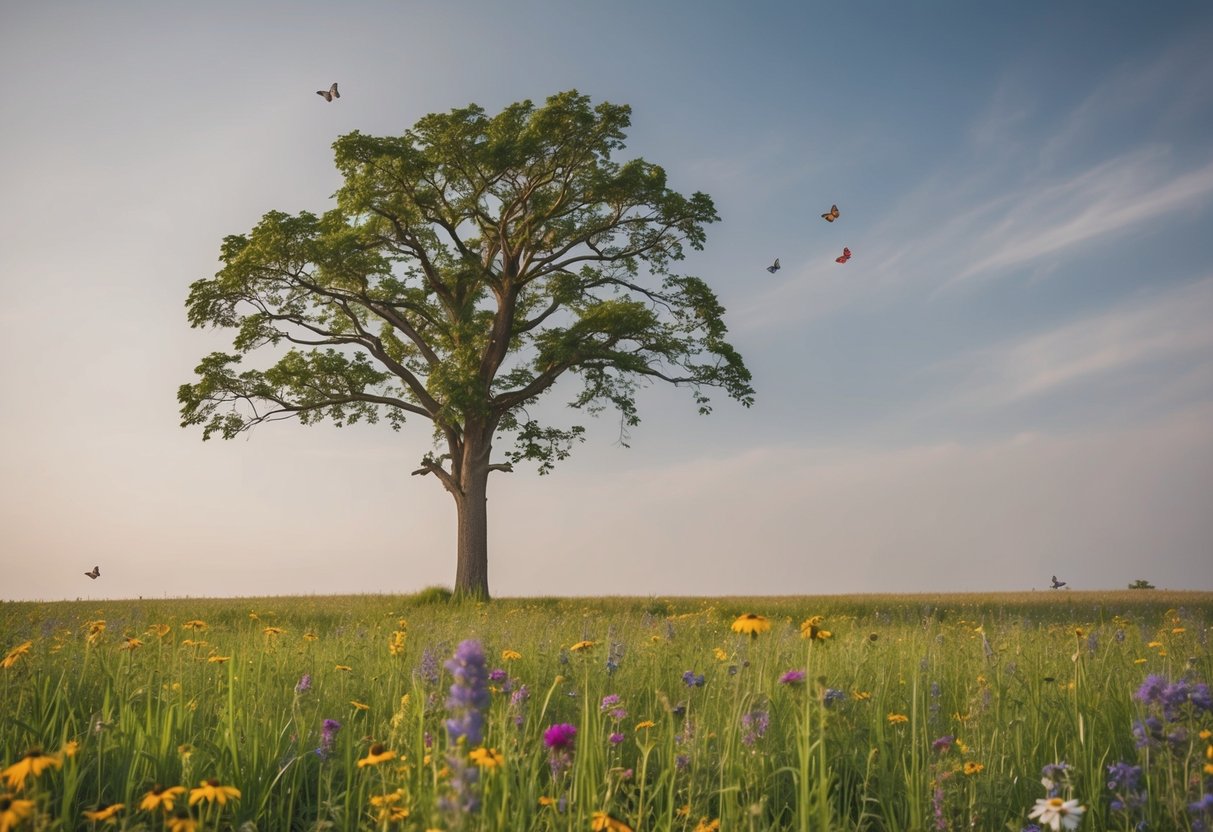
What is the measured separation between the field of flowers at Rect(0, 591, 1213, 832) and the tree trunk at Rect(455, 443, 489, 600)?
12.9 metres

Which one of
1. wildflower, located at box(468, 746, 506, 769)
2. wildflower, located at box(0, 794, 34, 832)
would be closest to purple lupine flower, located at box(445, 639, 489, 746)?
wildflower, located at box(468, 746, 506, 769)

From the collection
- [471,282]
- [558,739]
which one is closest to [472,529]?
[471,282]

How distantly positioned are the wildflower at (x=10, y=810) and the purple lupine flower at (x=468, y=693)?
95cm

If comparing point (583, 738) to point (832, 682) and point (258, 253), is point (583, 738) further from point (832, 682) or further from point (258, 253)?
point (258, 253)

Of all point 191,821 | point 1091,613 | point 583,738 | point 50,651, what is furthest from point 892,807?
point 1091,613

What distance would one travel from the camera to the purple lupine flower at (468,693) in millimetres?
1430

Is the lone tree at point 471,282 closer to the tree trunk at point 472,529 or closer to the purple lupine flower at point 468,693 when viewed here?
the tree trunk at point 472,529

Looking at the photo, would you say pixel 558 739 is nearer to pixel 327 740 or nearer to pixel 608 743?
pixel 327 740

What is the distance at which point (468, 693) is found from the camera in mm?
1482

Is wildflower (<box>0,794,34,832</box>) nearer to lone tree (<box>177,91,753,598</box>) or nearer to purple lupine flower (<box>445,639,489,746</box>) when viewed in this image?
purple lupine flower (<box>445,639,489,746</box>)

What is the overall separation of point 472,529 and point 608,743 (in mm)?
16133

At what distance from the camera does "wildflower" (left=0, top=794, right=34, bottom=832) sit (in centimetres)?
167

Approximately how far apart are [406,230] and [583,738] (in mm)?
19254

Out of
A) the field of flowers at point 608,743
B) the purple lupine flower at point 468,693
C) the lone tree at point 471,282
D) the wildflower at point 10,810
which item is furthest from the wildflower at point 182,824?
the lone tree at point 471,282
